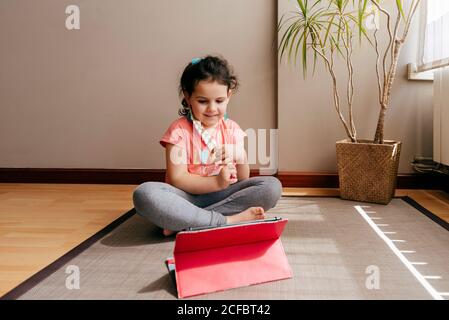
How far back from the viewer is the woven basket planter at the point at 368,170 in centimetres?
196

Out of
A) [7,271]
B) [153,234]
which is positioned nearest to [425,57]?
A: [153,234]

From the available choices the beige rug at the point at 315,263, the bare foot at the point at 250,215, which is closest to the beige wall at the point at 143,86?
the beige rug at the point at 315,263

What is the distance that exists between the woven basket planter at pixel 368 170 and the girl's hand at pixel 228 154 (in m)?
0.64

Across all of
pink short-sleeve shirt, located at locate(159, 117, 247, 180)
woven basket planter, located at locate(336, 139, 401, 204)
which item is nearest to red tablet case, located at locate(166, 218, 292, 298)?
pink short-sleeve shirt, located at locate(159, 117, 247, 180)

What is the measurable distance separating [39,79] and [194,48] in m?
0.90

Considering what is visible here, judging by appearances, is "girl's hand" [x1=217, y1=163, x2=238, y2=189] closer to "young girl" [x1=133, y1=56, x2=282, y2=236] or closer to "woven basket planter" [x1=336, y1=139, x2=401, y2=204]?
"young girl" [x1=133, y1=56, x2=282, y2=236]

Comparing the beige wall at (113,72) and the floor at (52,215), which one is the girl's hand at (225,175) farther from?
the beige wall at (113,72)

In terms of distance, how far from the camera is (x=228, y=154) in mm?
1448

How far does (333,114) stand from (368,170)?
1.51 ft

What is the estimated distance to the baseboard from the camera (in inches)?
90.7
